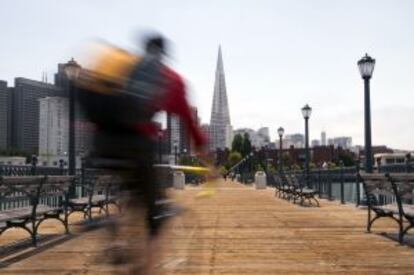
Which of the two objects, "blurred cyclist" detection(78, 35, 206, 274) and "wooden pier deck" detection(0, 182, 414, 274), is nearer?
"blurred cyclist" detection(78, 35, 206, 274)

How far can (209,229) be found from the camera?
38.4ft

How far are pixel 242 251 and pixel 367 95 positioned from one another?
36.8 ft

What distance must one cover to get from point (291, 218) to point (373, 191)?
3.89 metres

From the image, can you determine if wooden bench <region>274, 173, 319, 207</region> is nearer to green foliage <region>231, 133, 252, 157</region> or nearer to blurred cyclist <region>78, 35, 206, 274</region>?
blurred cyclist <region>78, 35, 206, 274</region>

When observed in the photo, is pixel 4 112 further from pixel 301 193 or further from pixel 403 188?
pixel 403 188

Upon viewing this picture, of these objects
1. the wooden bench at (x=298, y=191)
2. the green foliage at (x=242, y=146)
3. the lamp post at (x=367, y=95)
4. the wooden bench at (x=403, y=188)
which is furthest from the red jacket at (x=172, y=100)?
the green foliage at (x=242, y=146)

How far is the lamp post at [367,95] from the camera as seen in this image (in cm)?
1825

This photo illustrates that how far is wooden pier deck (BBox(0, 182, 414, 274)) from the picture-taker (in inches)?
199

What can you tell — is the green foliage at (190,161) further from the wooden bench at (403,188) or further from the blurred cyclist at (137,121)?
the wooden bench at (403,188)

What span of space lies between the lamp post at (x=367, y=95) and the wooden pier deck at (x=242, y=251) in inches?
236

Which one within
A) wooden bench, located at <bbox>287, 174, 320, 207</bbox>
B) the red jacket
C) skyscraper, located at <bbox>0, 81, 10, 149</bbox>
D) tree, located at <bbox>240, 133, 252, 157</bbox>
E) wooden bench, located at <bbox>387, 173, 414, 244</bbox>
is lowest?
wooden bench, located at <bbox>287, 174, 320, 207</bbox>

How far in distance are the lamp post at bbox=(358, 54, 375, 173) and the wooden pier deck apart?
6.00m

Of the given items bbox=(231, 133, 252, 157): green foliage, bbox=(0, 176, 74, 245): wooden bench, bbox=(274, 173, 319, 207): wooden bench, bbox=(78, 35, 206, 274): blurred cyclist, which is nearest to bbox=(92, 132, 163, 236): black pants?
bbox=(78, 35, 206, 274): blurred cyclist

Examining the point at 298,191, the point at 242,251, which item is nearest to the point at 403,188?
the point at 242,251
